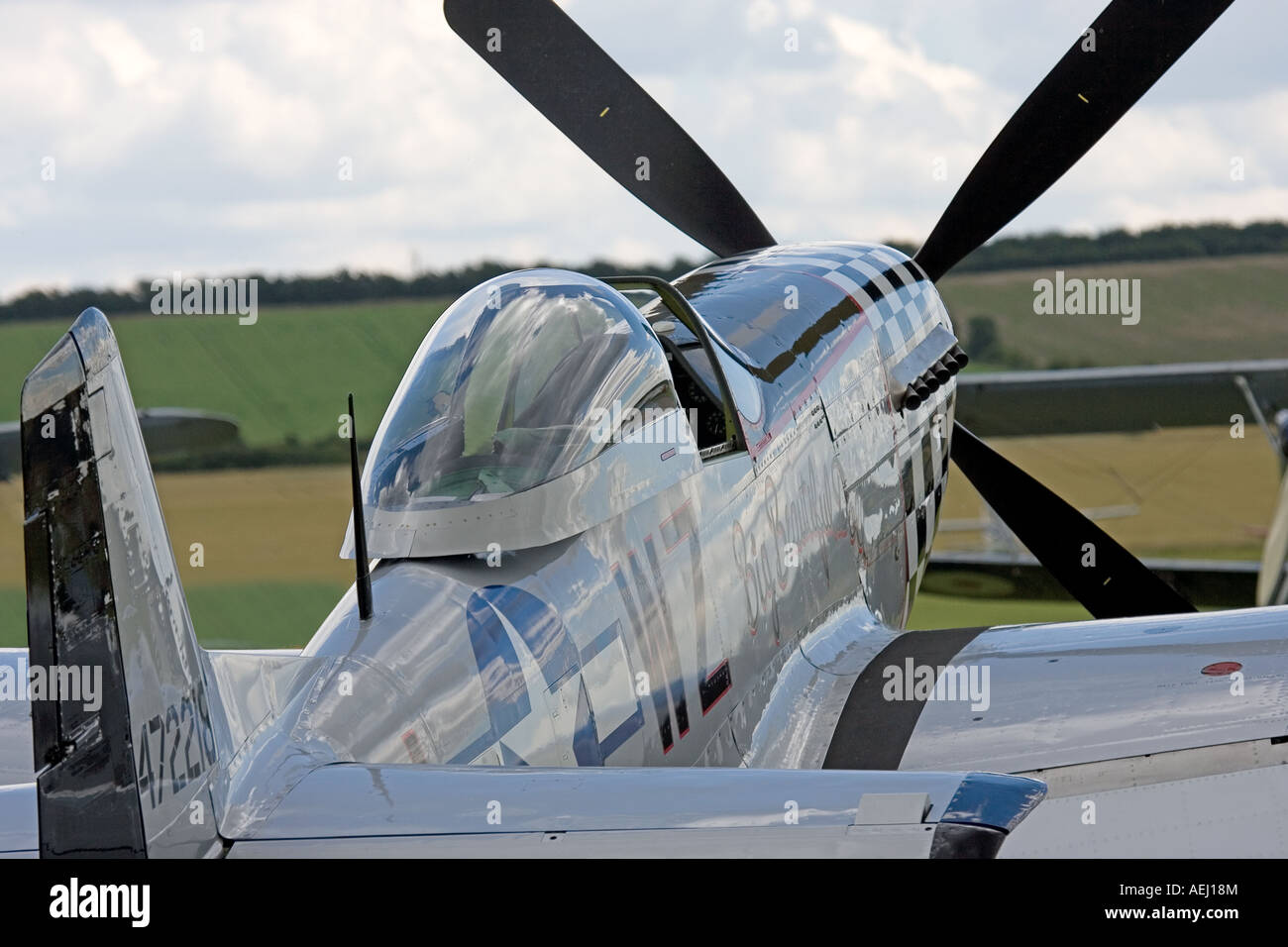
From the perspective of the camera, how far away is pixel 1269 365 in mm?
13266

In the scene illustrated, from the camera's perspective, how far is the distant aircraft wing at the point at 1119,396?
1388cm

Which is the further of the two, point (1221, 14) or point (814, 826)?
point (1221, 14)

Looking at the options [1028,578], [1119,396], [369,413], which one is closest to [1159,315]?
[1028,578]

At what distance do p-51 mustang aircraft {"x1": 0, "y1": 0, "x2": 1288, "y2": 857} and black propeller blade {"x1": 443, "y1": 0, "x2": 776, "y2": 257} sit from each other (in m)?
1.26

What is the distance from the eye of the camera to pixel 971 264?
104 ft

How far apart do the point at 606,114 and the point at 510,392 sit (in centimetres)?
497

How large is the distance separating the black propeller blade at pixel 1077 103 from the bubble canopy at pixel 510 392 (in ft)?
14.9

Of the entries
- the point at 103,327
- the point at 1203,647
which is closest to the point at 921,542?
the point at 1203,647

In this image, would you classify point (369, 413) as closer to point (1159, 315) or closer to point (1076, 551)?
point (1159, 315)

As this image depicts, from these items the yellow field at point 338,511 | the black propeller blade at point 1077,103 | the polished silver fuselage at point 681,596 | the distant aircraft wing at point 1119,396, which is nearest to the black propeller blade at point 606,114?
the black propeller blade at point 1077,103

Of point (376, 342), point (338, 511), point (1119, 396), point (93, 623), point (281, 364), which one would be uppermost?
point (376, 342)
